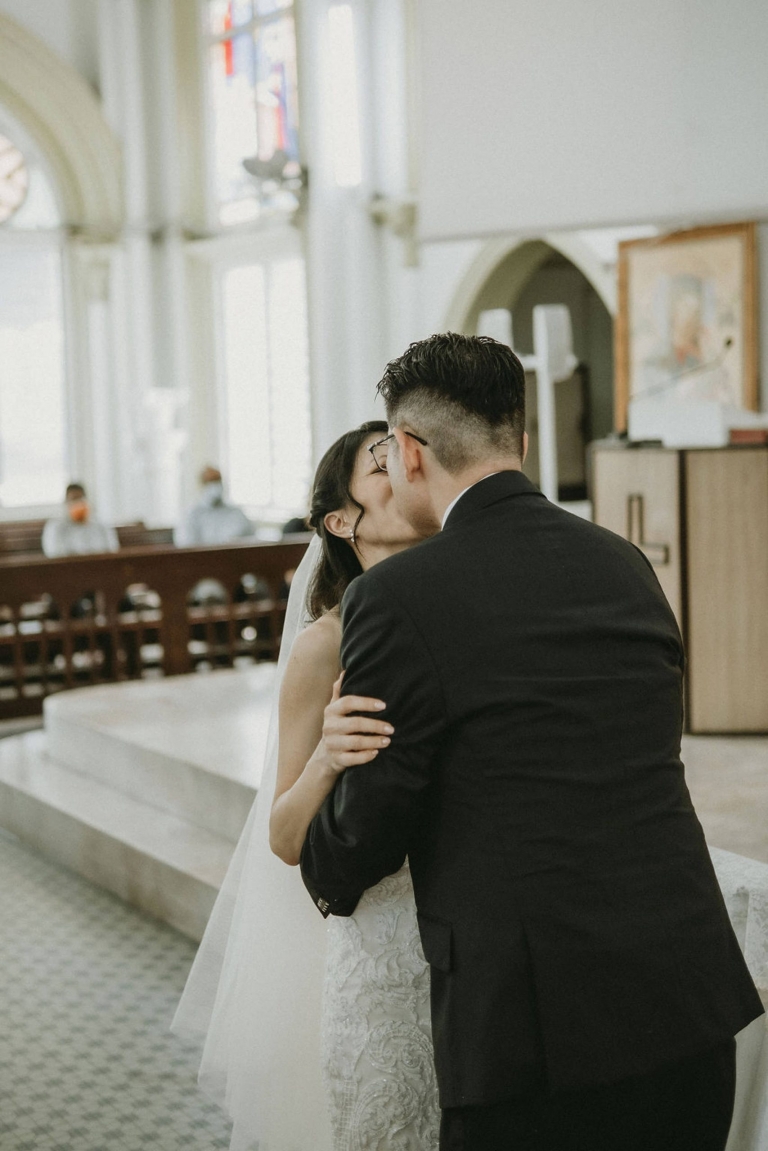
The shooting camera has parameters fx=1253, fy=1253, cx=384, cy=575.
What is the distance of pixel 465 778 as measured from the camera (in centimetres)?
149

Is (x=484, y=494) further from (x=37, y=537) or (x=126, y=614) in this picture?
(x=37, y=537)

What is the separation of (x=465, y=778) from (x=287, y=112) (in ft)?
41.4

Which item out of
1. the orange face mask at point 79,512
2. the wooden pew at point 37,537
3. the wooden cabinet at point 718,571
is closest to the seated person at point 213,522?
the orange face mask at point 79,512

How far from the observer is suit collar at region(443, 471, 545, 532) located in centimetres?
158

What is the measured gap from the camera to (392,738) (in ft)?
4.96

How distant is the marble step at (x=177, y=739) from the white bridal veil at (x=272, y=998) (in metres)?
1.94

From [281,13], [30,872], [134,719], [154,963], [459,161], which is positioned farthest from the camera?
[281,13]

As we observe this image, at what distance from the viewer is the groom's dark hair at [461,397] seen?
1.59 meters

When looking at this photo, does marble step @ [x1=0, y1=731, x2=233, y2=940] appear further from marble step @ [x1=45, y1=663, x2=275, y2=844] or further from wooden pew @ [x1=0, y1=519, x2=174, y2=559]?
wooden pew @ [x1=0, y1=519, x2=174, y2=559]

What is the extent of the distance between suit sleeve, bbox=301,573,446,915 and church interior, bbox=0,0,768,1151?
1.19 m

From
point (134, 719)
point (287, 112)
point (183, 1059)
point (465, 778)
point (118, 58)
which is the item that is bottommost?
point (183, 1059)

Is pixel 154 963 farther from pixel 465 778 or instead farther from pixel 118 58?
pixel 118 58

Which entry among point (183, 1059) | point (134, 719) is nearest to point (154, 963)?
point (183, 1059)

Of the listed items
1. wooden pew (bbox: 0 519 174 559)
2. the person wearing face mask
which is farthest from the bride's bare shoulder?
wooden pew (bbox: 0 519 174 559)
